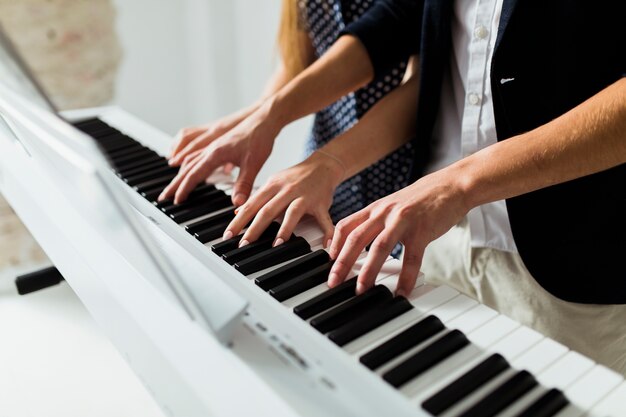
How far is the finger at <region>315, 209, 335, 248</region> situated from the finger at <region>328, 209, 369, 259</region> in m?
0.06

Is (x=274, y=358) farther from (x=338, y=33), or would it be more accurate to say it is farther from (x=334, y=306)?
(x=338, y=33)

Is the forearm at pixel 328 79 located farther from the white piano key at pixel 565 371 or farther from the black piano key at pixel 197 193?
the white piano key at pixel 565 371

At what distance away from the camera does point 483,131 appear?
1103 mm

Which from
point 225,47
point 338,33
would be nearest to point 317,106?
point 338,33

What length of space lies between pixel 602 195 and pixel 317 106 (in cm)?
60

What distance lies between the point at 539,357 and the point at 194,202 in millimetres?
651

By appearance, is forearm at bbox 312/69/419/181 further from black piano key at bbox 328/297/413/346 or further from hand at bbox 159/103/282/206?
black piano key at bbox 328/297/413/346

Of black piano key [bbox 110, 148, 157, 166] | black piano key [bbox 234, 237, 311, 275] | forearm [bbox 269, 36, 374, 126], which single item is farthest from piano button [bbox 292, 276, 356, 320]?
black piano key [bbox 110, 148, 157, 166]

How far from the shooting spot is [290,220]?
956 mm

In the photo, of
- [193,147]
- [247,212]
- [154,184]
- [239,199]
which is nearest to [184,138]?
[193,147]

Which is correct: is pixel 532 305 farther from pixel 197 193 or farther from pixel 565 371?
pixel 197 193

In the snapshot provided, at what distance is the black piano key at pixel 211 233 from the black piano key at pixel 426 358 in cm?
41

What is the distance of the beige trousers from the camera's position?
1.12 meters

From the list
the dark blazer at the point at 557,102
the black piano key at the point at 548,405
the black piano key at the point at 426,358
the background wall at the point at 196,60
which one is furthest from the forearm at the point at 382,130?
the background wall at the point at 196,60
